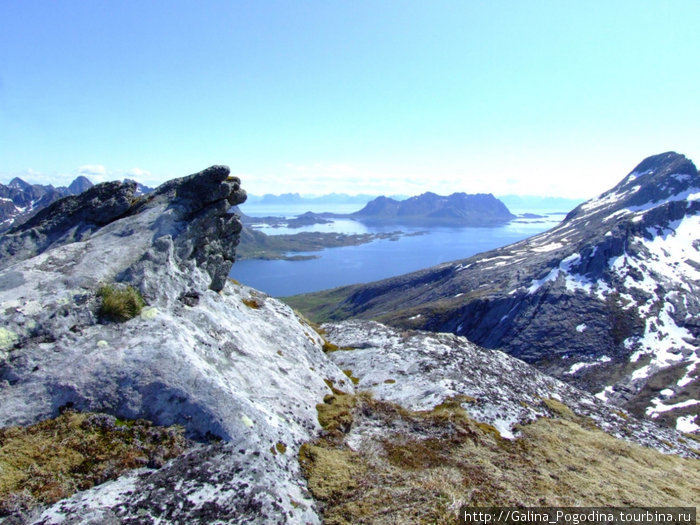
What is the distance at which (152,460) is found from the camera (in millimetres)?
11391

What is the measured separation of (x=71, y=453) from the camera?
11.0 metres

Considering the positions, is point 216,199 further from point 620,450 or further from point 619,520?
point 620,450

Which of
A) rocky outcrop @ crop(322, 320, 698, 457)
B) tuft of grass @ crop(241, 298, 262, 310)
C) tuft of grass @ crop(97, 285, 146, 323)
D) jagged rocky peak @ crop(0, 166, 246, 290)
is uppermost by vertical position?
jagged rocky peak @ crop(0, 166, 246, 290)

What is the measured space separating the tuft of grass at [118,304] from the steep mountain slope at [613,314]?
10877 centimetres

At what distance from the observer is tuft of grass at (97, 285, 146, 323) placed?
51.1 feet

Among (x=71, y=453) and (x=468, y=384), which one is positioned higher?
(x=71, y=453)

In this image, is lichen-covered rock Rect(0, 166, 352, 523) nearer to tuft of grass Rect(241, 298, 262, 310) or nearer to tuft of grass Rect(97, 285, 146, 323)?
tuft of grass Rect(97, 285, 146, 323)

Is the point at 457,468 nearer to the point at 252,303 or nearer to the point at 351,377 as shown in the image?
the point at 351,377

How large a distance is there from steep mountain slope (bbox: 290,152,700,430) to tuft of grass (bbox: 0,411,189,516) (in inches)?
4266

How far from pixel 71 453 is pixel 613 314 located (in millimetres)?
155186

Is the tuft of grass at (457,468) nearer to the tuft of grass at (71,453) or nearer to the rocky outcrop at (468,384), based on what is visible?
the rocky outcrop at (468,384)

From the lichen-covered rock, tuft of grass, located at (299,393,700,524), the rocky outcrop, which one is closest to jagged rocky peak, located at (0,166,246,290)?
the lichen-covered rock

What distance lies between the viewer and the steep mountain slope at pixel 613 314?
338 ft

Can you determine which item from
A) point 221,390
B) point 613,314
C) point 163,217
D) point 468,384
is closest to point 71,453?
point 221,390
